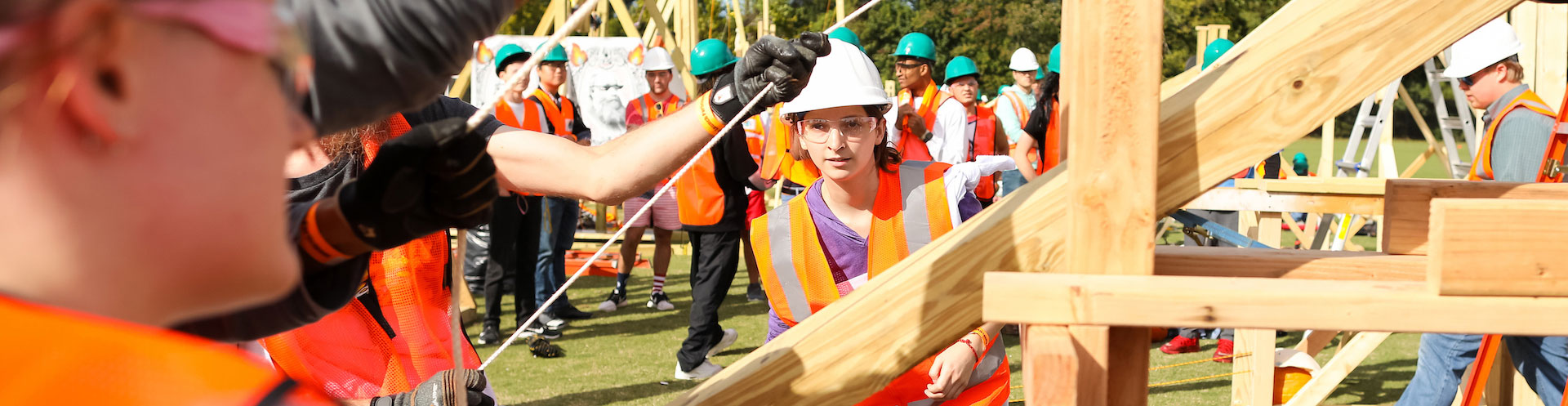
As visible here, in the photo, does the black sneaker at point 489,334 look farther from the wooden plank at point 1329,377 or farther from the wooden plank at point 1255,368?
the wooden plank at point 1329,377

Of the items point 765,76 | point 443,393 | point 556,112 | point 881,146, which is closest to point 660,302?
point 556,112

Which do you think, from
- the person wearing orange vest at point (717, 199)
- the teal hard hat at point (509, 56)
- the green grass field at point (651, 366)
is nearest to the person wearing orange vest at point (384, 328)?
the green grass field at point (651, 366)

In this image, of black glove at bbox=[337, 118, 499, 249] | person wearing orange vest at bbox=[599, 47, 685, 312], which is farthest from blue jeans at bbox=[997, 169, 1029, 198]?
black glove at bbox=[337, 118, 499, 249]

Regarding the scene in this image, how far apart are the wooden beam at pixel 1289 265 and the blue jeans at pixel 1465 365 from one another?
99.9 inches

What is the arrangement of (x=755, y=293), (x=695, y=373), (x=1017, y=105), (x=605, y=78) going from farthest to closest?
(x=605, y=78) → (x=1017, y=105) → (x=755, y=293) → (x=695, y=373)

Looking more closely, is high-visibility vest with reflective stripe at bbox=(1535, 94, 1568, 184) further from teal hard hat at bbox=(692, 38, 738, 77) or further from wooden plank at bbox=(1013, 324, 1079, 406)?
teal hard hat at bbox=(692, 38, 738, 77)

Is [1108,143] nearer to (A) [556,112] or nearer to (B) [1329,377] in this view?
(B) [1329,377]

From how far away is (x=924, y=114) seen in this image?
7719 mm

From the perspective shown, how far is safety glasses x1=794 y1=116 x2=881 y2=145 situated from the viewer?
3148 millimetres

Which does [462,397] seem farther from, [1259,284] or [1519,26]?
[1519,26]

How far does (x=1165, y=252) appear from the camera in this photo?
1.64 m

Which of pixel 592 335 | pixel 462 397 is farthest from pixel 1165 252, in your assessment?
pixel 592 335

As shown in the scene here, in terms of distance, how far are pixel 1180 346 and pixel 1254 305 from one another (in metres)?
5.49

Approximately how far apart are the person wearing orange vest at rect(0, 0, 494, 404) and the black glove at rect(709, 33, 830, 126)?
4.81 feet
